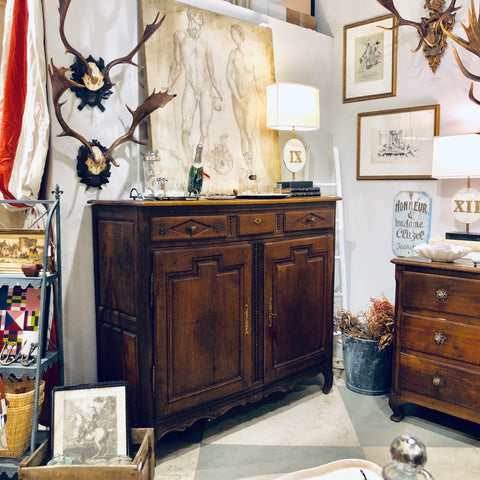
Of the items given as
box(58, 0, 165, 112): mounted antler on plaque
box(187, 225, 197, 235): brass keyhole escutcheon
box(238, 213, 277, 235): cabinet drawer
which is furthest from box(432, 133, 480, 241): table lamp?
box(58, 0, 165, 112): mounted antler on plaque

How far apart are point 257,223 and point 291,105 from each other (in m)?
0.94

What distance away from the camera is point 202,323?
230 cm

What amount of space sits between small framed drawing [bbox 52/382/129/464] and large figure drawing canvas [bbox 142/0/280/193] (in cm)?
122

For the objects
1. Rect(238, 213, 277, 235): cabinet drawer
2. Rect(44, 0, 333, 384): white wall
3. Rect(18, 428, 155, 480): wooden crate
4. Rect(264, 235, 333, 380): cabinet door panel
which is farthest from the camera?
Rect(264, 235, 333, 380): cabinet door panel

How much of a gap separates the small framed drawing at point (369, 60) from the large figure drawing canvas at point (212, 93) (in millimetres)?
701

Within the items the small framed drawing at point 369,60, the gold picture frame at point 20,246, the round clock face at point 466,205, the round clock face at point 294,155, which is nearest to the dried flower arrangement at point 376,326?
the round clock face at point 466,205

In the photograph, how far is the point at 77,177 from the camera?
239cm

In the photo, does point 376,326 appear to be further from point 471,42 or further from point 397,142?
point 471,42

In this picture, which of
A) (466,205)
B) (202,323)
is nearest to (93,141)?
(202,323)

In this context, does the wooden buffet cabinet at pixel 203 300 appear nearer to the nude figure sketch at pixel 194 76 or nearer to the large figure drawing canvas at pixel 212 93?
the large figure drawing canvas at pixel 212 93

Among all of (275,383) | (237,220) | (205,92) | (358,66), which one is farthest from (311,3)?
(275,383)

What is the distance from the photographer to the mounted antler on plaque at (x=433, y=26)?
3051 mm

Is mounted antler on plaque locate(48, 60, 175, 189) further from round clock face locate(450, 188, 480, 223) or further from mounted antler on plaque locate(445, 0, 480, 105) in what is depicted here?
round clock face locate(450, 188, 480, 223)

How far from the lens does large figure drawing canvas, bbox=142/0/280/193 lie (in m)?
2.69
